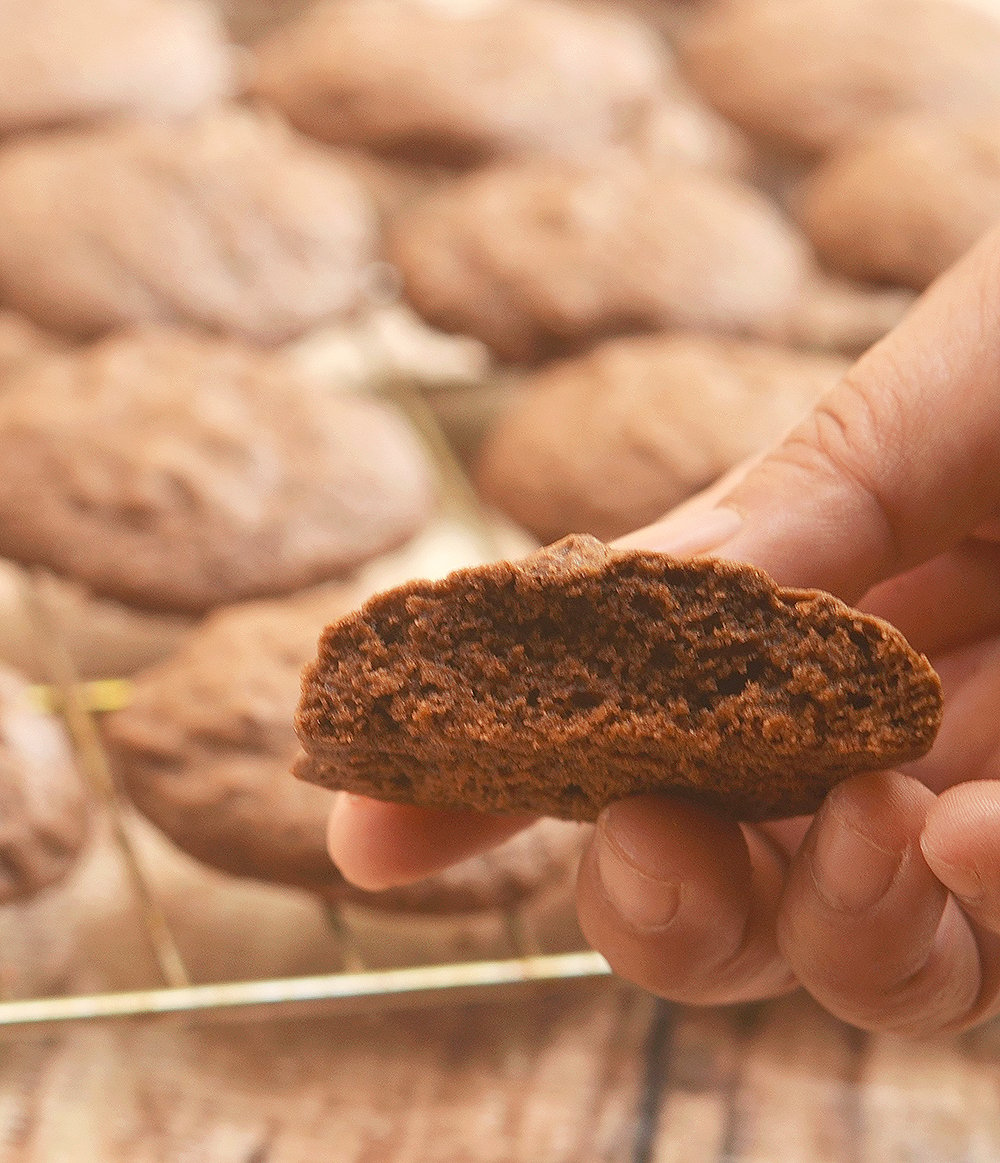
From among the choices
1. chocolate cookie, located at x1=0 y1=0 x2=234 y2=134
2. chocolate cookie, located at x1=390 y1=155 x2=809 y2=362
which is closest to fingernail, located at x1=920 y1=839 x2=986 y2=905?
chocolate cookie, located at x1=390 y1=155 x2=809 y2=362

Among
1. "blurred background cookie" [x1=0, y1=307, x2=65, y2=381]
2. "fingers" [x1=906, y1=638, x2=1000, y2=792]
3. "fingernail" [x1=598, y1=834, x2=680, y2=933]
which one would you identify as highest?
"fingers" [x1=906, y1=638, x2=1000, y2=792]

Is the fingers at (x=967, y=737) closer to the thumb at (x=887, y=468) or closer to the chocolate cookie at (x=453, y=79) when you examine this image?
the thumb at (x=887, y=468)

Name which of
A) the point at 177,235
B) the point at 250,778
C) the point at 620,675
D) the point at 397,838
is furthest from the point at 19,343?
the point at 620,675

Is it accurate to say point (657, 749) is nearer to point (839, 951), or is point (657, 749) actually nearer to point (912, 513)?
point (839, 951)

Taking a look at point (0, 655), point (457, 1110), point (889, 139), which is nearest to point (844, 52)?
point (889, 139)

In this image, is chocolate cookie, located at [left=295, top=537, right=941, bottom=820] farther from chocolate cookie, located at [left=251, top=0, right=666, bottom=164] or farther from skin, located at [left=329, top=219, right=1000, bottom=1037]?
chocolate cookie, located at [left=251, top=0, right=666, bottom=164]

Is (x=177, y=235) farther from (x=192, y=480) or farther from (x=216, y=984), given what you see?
(x=216, y=984)

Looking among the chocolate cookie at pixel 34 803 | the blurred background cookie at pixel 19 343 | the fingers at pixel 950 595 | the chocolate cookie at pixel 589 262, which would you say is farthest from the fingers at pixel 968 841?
the blurred background cookie at pixel 19 343
